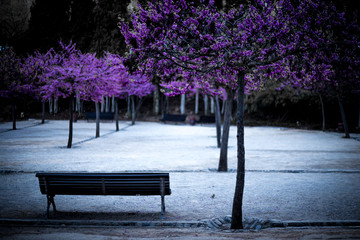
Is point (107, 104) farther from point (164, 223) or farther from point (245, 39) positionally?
point (164, 223)

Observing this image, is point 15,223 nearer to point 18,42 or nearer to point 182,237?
point 182,237

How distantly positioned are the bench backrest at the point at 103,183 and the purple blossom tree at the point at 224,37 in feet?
5.31

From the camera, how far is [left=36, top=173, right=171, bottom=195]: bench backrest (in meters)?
7.13

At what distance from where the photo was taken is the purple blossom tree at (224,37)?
6992 mm

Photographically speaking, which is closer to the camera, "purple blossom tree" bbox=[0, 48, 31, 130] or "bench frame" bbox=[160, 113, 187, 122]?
"purple blossom tree" bbox=[0, 48, 31, 130]

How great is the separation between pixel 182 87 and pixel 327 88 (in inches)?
768

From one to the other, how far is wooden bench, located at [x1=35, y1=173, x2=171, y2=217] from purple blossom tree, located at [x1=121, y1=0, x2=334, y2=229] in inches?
61.5

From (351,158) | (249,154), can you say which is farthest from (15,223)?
(351,158)

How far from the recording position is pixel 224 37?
7121mm

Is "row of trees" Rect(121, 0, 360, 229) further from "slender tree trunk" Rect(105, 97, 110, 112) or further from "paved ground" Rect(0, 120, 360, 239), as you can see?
"slender tree trunk" Rect(105, 97, 110, 112)

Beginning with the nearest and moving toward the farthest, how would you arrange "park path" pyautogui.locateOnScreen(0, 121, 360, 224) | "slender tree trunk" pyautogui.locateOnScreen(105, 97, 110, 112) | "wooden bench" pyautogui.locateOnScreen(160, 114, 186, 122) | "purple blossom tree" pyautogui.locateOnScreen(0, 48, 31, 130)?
1. "park path" pyautogui.locateOnScreen(0, 121, 360, 224)
2. "purple blossom tree" pyautogui.locateOnScreen(0, 48, 31, 130)
3. "wooden bench" pyautogui.locateOnScreen(160, 114, 186, 122)
4. "slender tree trunk" pyautogui.locateOnScreen(105, 97, 110, 112)

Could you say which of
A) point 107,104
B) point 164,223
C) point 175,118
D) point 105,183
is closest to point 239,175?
point 164,223

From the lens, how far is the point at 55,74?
18094mm

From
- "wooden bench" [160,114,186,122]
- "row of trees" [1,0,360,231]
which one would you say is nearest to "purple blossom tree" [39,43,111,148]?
"row of trees" [1,0,360,231]
